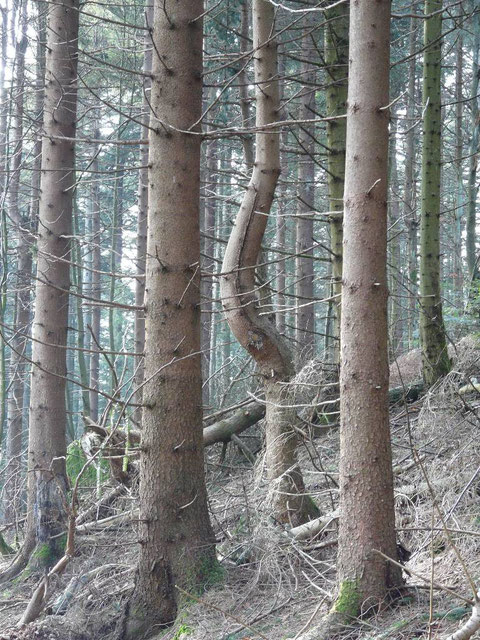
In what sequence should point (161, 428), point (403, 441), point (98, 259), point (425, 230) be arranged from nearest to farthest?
point (161, 428), point (403, 441), point (425, 230), point (98, 259)

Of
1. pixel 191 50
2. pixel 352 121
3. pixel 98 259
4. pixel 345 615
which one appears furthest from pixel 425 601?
pixel 98 259

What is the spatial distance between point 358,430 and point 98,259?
21374 millimetres

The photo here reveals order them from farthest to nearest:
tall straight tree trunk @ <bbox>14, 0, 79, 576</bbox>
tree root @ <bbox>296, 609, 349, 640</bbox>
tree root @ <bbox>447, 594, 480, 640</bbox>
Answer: tall straight tree trunk @ <bbox>14, 0, 79, 576</bbox> → tree root @ <bbox>296, 609, 349, 640</bbox> → tree root @ <bbox>447, 594, 480, 640</bbox>

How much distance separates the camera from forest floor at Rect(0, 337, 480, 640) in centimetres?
418

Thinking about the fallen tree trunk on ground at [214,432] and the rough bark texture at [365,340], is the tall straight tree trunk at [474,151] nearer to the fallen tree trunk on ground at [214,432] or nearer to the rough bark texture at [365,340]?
the fallen tree trunk on ground at [214,432]

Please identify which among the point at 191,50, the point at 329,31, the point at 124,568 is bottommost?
the point at 124,568

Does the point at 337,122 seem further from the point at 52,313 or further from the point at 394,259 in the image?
the point at 394,259

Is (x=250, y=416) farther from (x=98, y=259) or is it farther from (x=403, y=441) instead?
(x=98, y=259)

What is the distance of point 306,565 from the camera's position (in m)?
5.52

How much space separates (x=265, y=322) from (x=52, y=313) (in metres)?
3.10

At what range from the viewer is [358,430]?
13.6ft

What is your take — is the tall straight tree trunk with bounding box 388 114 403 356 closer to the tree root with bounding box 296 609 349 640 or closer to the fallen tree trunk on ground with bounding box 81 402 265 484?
the fallen tree trunk on ground with bounding box 81 402 265 484

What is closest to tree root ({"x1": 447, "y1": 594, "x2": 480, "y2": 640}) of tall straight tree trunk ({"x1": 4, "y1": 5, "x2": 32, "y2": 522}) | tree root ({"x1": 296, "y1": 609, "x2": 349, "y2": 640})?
tree root ({"x1": 296, "y1": 609, "x2": 349, "y2": 640})

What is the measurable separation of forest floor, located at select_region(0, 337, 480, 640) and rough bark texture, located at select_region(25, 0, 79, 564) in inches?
23.9
